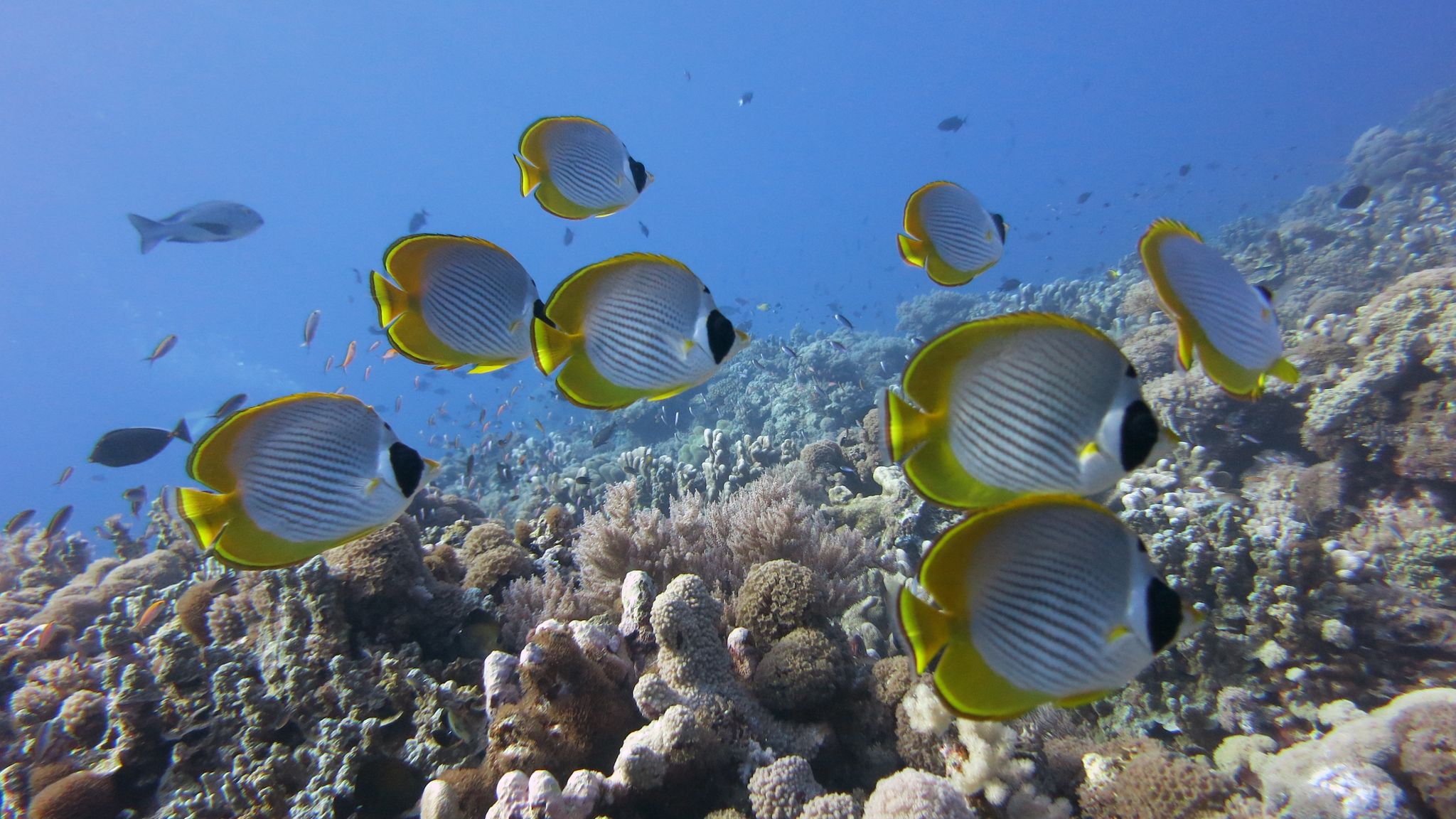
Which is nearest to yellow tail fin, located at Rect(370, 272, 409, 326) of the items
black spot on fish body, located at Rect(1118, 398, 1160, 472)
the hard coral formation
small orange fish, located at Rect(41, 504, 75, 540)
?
black spot on fish body, located at Rect(1118, 398, 1160, 472)

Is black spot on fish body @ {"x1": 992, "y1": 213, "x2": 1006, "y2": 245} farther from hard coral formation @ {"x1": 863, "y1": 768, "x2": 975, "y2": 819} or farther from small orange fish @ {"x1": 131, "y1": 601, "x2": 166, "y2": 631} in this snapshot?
small orange fish @ {"x1": 131, "y1": 601, "x2": 166, "y2": 631}

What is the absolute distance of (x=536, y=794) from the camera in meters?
2.31

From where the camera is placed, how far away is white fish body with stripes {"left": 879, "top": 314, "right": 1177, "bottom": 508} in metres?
1.26

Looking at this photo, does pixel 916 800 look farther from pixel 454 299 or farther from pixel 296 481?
pixel 454 299

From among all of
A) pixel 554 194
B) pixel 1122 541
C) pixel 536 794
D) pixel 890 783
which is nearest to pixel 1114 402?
pixel 1122 541

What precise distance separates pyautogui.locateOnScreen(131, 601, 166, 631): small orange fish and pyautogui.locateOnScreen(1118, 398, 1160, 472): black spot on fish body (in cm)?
630

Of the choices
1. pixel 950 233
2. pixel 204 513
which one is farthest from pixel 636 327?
pixel 950 233

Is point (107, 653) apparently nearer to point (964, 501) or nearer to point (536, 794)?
point (536, 794)

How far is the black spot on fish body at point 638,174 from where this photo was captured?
312 centimetres

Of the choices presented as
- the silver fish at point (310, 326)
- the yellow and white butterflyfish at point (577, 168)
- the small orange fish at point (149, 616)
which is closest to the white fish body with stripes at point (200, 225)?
the silver fish at point (310, 326)

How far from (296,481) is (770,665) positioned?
226 centimetres

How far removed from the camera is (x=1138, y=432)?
1243 millimetres

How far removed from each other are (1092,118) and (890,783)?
558 feet

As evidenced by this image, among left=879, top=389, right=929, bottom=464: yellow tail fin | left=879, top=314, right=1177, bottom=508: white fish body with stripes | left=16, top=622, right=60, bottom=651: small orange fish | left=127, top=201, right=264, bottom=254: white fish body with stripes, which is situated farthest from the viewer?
left=127, top=201, right=264, bottom=254: white fish body with stripes
